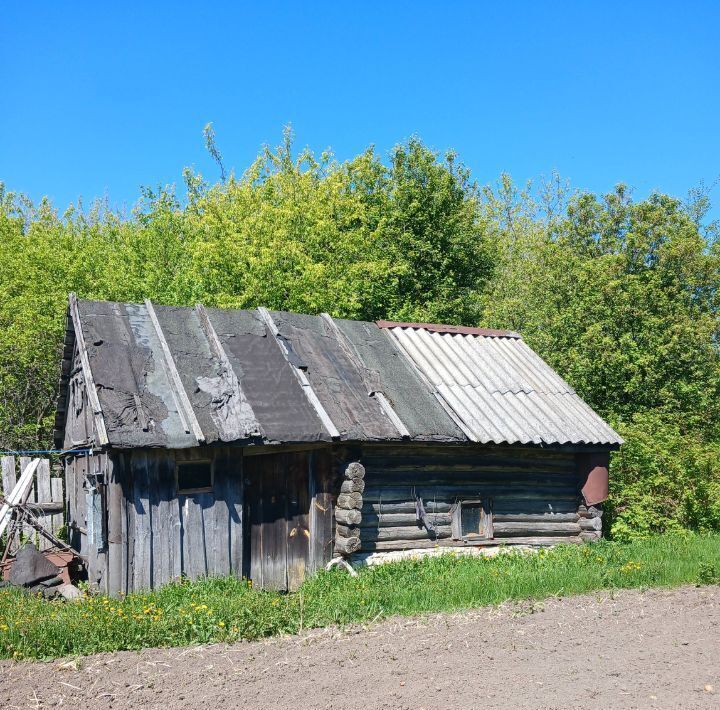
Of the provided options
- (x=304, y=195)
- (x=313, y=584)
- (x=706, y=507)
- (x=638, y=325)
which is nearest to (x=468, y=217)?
(x=304, y=195)

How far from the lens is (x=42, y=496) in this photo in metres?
14.6

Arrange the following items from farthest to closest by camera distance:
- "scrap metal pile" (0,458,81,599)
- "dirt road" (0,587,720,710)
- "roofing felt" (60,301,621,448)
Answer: "roofing felt" (60,301,621,448) < "scrap metal pile" (0,458,81,599) < "dirt road" (0,587,720,710)

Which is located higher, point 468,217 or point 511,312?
point 468,217

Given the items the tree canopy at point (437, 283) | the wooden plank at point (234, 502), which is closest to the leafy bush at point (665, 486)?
the tree canopy at point (437, 283)

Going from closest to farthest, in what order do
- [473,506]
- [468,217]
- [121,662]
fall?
[121,662], [473,506], [468,217]

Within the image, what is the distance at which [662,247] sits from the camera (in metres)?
23.2

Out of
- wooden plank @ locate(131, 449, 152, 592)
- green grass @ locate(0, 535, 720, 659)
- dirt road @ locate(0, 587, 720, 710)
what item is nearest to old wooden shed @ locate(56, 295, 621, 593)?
wooden plank @ locate(131, 449, 152, 592)

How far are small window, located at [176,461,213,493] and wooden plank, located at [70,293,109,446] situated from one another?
4.26 feet

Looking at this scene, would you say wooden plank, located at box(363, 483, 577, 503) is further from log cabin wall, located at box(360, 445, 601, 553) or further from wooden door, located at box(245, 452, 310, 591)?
wooden door, located at box(245, 452, 310, 591)

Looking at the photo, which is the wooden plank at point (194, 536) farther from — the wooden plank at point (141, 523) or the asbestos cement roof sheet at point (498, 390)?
the asbestos cement roof sheet at point (498, 390)

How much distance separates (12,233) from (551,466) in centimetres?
2051

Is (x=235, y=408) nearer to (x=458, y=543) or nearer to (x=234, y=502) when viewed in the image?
(x=234, y=502)

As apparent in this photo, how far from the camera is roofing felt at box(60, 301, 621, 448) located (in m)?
11.7

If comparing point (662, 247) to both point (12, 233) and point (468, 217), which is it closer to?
point (468, 217)
